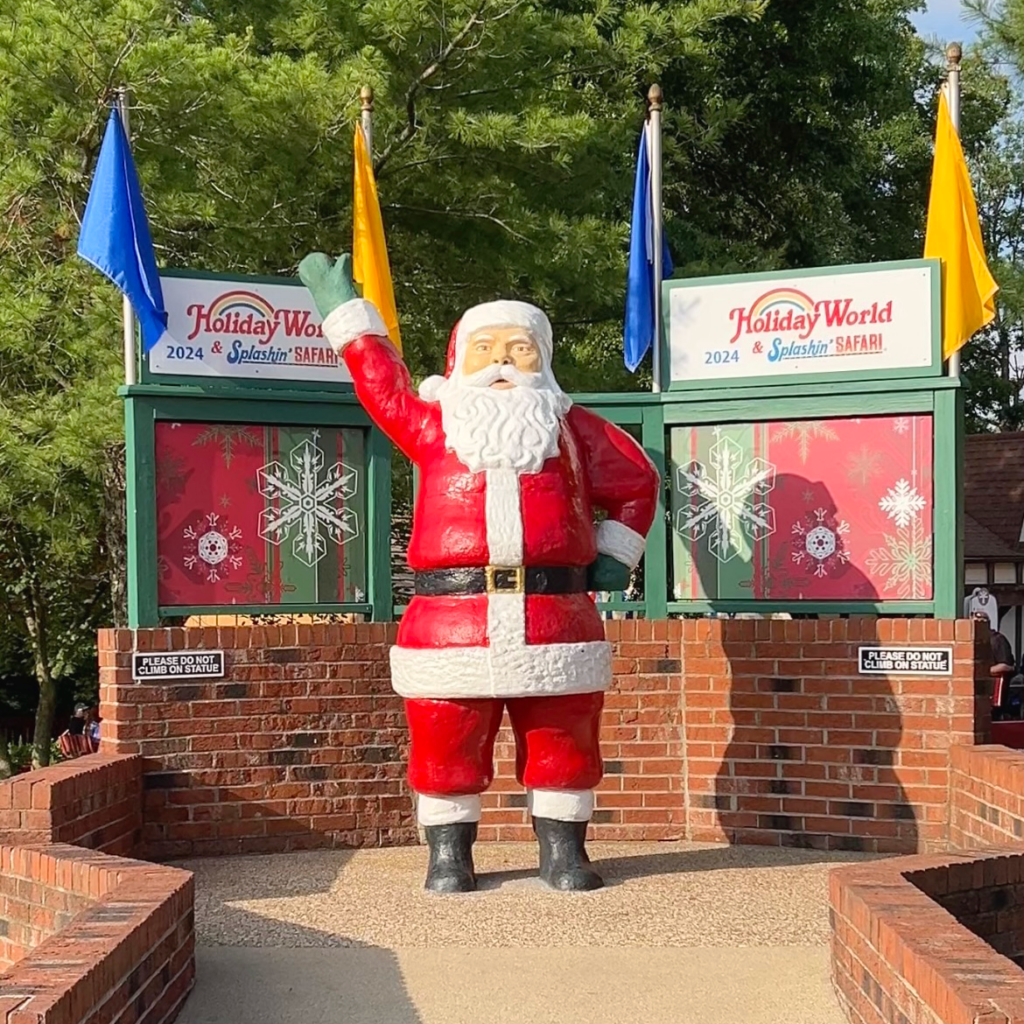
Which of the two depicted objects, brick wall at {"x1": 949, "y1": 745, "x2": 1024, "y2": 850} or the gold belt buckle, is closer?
the gold belt buckle

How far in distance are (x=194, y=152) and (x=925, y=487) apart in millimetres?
5307

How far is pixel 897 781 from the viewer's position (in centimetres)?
740

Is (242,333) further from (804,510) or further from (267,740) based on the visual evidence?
(804,510)

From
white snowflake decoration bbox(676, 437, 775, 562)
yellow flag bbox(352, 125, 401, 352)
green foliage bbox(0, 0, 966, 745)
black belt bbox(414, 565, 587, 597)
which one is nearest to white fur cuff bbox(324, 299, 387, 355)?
black belt bbox(414, 565, 587, 597)

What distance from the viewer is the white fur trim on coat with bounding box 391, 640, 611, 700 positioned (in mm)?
6086

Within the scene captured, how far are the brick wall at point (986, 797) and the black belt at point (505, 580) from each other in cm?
197

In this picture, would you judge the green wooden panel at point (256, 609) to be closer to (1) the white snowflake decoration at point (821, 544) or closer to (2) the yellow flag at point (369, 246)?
(2) the yellow flag at point (369, 246)

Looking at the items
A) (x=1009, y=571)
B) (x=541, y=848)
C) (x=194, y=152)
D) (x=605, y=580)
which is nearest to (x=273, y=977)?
(x=541, y=848)

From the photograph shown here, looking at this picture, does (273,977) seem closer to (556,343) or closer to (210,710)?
(210,710)

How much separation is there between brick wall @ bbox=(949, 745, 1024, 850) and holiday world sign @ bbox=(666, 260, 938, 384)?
6.29ft

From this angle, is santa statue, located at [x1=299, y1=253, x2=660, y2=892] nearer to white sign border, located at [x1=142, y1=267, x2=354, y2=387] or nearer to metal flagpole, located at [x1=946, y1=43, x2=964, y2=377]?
white sign border, located at [x1=142, y1=267, x2=354, y2=387]

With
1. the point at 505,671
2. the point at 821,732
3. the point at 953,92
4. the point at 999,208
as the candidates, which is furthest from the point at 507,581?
the point at 999,208

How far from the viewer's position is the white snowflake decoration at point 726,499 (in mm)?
7832

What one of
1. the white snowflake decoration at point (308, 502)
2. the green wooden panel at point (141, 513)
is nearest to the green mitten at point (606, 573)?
the white snowflake decoration at point (308, 502)
